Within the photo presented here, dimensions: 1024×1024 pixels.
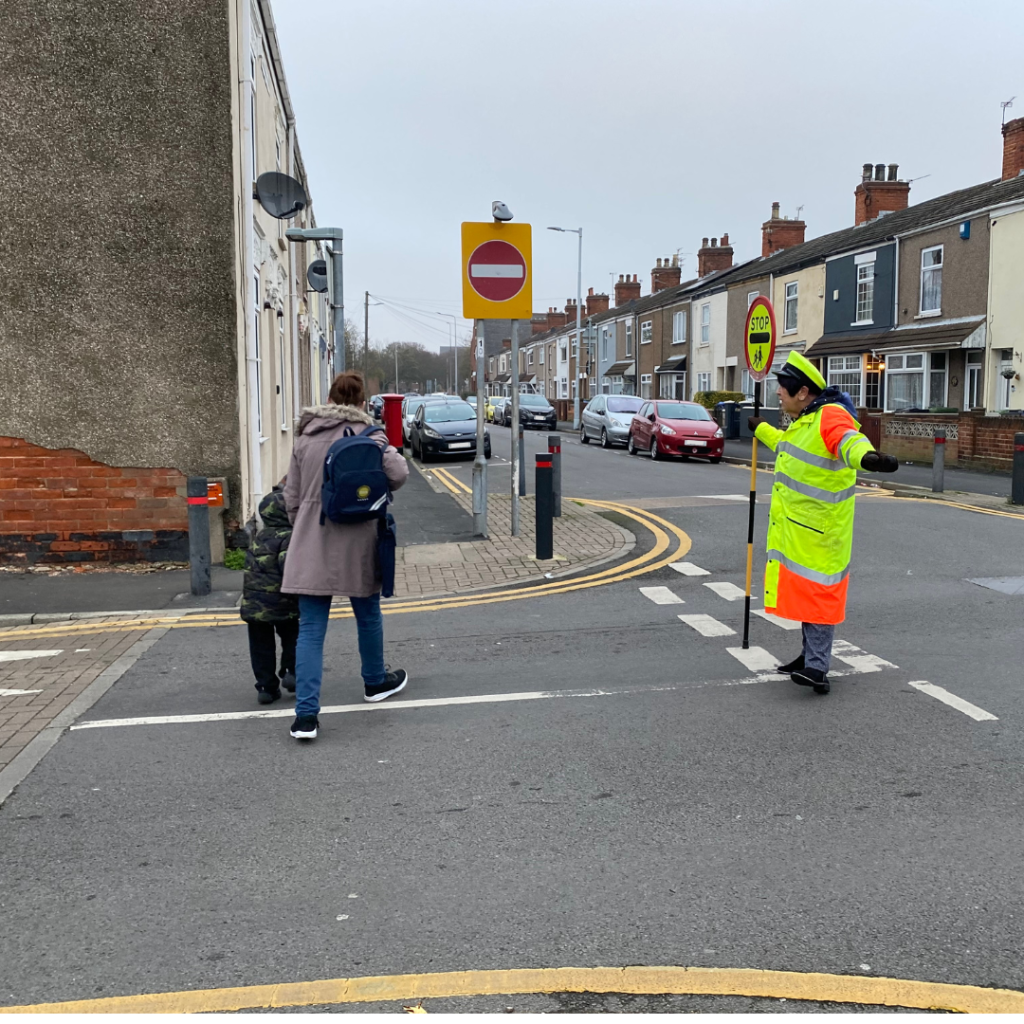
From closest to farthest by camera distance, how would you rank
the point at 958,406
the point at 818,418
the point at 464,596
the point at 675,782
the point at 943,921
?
1. the point at 943,921
2. the point at 675,782
3. the point at 818,418
4. the point at 464,596
5. the point at 958,406

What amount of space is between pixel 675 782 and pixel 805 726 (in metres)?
1.06

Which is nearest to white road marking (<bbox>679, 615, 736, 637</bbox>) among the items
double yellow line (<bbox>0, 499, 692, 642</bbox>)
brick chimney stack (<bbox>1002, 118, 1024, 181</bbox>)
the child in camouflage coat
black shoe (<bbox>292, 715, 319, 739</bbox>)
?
double yellow line (<bbox>0, 499, 692, 642</bbox>)

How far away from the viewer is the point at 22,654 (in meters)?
6.84

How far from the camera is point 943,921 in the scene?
10.2ft

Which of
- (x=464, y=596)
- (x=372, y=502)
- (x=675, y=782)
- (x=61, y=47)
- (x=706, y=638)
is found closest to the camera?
(x=675, y=782)

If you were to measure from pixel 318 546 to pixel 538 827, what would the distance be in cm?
192

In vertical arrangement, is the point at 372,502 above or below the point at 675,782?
above

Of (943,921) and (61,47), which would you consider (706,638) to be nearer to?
(943,921)

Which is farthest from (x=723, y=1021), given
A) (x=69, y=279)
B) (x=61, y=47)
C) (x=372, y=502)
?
(x=61, y=47)

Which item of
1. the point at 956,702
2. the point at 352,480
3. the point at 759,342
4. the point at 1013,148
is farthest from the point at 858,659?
the point at 1013,148

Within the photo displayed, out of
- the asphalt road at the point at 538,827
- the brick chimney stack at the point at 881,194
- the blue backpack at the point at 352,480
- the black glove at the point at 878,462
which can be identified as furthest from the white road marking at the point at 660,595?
the brick chimney stack at the point at 881,194

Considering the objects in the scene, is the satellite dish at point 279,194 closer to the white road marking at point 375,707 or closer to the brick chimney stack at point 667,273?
the white road marking at point 375,707

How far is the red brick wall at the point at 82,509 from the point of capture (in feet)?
31.1

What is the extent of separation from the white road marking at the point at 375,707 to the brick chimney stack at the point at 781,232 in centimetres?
4011
